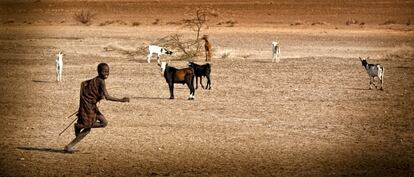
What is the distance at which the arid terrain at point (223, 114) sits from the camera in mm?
12578

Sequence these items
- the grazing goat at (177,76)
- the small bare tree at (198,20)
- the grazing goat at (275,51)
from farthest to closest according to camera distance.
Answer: the small bare tree at (198,20) < the grazing goat at (275,51) < the grazing goat at (177,76)

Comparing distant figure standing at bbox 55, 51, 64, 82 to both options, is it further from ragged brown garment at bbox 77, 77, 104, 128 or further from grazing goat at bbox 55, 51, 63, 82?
ragged brown garment at bbox 77, 77, 104, 128

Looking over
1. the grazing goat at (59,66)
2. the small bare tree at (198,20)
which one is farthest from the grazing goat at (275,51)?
the grazing goat at (59,66)

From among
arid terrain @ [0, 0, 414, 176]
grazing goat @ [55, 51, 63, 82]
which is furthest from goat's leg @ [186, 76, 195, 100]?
grazing goat @ [55, 51, 63, 82]

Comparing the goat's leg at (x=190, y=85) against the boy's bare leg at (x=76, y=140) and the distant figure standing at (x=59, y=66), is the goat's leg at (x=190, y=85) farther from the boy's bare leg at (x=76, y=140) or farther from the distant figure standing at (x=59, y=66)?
the boy's bare leg at (x=76, y=140)

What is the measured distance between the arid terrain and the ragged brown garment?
0.58m

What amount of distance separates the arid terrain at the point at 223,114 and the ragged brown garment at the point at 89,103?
1.90 feet

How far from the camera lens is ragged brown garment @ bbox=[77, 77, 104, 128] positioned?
1250 cm

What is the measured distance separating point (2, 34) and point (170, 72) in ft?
92.7

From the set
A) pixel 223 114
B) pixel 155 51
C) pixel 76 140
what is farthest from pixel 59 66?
pixel 76 140

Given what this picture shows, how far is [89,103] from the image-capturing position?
12.5m

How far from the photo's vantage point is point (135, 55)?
106ft

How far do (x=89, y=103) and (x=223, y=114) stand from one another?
17.7 ft

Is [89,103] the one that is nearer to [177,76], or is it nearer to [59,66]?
[177,76]
